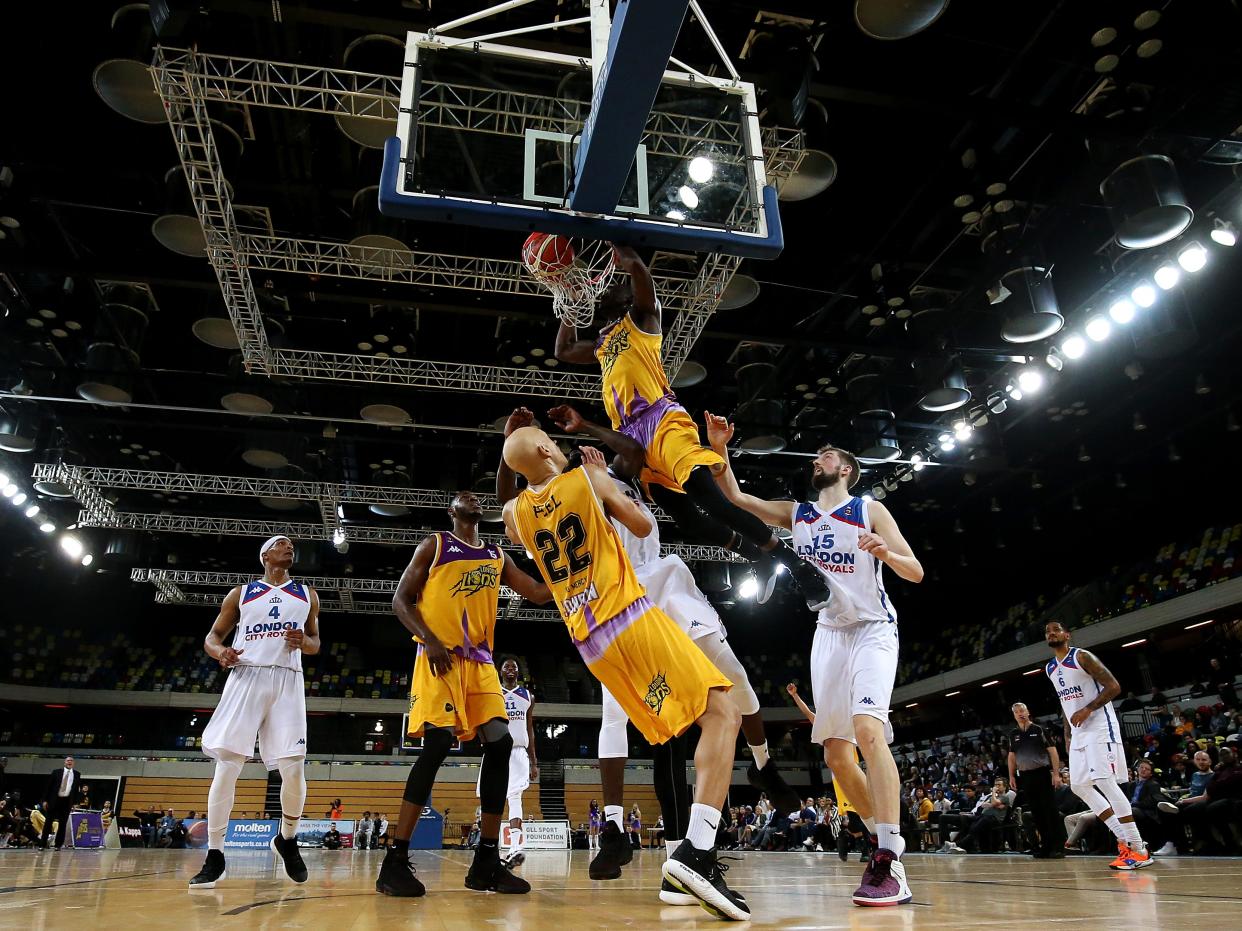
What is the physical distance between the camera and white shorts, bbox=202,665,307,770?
5.09 m

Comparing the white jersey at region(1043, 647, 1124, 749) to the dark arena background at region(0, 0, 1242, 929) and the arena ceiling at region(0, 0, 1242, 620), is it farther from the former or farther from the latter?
the arena ceiling at region(0, 0, 1242, 620)

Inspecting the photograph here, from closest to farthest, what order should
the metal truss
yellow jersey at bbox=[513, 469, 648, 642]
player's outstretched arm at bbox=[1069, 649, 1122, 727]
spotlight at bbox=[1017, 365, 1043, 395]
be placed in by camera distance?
yellow jersey at bbox=[513, 469, 648, 642] → player's outstretched arm at bbox=[1069, 649, 1122, 727] → the metal truss → spotlight at bbox=[1017, 365, 1043, 395]

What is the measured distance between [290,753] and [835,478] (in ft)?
12.0

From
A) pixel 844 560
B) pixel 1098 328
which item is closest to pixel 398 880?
pixel 844 560

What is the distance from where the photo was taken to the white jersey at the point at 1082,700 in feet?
24.8

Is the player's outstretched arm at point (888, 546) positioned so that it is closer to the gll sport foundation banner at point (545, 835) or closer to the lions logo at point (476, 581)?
the lions logo at point (476, 581)

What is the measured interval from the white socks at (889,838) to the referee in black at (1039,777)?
598 centimetres

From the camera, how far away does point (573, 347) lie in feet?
17.2

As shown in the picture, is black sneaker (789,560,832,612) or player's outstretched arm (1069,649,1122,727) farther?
player's outstretched arm (1069,649,1122,727)

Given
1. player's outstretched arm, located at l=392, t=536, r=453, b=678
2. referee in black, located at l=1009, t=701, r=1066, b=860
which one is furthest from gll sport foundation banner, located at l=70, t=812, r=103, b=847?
referee in black, located at l=1009, t=701, r=1066, b=860

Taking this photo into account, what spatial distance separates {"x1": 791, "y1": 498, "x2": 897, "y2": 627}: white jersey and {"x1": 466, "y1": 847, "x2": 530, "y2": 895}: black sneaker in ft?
6.53

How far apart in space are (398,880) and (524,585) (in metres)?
1.57

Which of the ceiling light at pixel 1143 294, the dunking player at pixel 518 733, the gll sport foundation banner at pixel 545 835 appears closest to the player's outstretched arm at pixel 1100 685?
the dunking player at pixel 518 733

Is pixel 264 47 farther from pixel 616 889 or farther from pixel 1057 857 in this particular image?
pixel 1057 857
